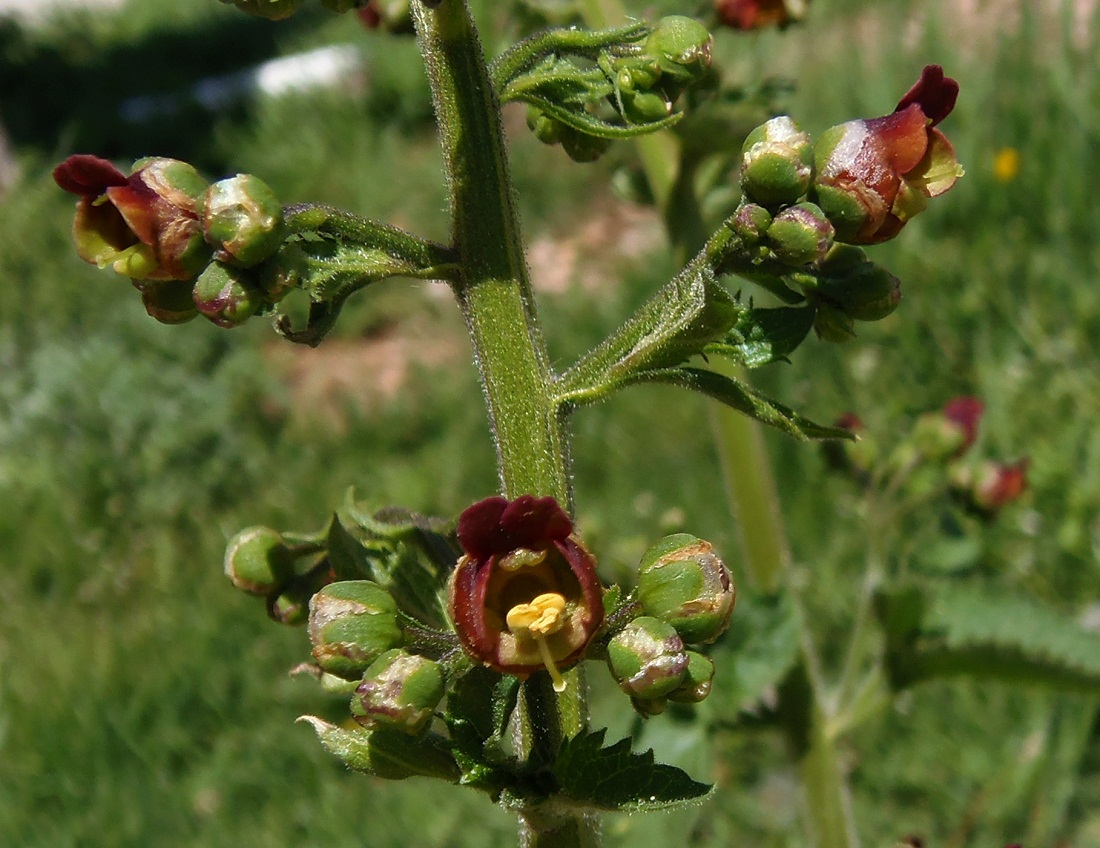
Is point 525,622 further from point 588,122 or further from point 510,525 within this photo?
point 588,122

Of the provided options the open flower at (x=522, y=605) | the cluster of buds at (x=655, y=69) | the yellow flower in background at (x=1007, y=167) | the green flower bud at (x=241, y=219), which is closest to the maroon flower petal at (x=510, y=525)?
the open flower at (x=522, y=605)

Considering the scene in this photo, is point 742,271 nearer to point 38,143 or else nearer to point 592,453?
point 592,453

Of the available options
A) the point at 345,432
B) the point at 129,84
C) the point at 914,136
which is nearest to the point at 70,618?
the point at 345,432

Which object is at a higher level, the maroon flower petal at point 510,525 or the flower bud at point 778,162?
the flower bud at point 778,162

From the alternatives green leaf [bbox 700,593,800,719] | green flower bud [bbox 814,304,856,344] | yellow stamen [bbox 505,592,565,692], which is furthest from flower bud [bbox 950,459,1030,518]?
yellow stamen [bbox 505,592,565,692]

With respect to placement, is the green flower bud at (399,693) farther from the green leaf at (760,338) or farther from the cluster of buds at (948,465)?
the cluster of buds at (948,465)

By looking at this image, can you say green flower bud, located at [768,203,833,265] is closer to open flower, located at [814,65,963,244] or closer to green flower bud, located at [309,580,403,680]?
open flower, located at [814,65,963,244]
